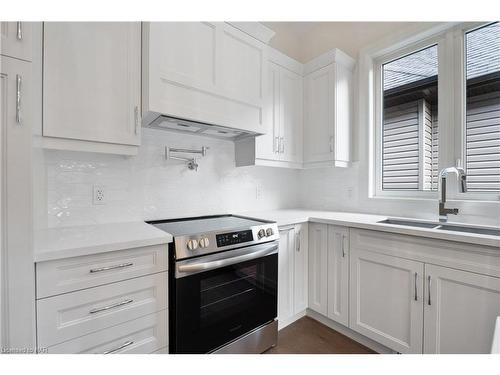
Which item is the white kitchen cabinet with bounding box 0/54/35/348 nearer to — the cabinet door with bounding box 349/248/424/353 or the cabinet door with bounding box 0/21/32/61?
the cabinet door with bounding box 0/21/32/61

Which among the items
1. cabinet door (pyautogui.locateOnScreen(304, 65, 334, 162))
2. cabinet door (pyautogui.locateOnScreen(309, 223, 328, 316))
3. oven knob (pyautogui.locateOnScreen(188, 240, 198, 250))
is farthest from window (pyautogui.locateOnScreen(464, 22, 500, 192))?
oven knob (pyautogui.locateOnScreen(188, 240, 198, 250))

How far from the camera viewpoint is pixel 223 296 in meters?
1.50

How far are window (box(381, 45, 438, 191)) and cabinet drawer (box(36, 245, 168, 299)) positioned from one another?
2066 mm

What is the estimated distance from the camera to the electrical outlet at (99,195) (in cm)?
162

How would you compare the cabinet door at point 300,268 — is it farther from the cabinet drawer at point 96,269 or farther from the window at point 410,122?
the cabinet drawer at point 96,269

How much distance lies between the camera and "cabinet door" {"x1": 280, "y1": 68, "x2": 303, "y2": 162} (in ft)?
7.57

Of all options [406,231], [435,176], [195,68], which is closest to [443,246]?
[406,231]

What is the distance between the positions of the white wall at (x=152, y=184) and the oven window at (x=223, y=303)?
2.34 ft

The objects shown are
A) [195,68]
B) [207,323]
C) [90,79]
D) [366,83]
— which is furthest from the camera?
[366,83]

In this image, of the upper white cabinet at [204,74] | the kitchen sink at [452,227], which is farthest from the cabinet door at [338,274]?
the upper white cabinet at [204,74]

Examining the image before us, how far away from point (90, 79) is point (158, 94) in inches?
13.2

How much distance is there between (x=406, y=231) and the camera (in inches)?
59.6

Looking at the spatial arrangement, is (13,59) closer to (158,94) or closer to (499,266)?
(158,94)

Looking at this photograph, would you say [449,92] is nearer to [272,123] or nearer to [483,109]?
→ [483,109]
